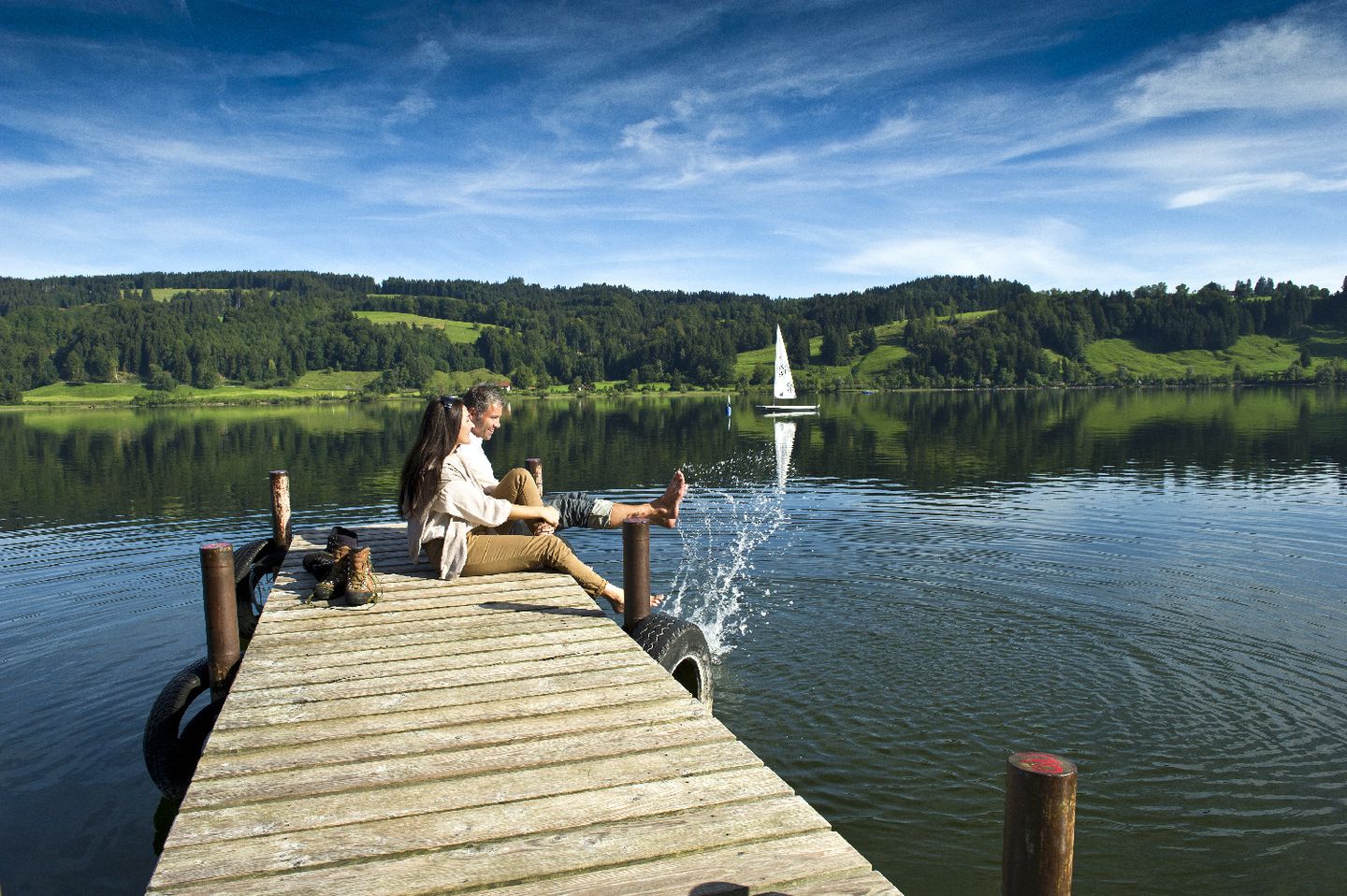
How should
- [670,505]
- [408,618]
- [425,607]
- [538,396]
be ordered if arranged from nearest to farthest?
[408,618] < [425,607] < [670,505] < [538,396]

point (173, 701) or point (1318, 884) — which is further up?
point (173, 701)

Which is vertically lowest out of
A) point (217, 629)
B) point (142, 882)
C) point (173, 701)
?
point (142, 882)

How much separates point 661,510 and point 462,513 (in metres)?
2.48

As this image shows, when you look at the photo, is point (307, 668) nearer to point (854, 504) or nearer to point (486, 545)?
point (486, 545)

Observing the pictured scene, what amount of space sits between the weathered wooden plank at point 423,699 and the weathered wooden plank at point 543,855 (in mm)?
2162

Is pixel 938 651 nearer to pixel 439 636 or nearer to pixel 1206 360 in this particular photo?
pixel 439 636

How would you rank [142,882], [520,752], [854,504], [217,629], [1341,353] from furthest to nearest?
[1341,353]
[854,504]
[217,629]
[142,882]
[520,752]

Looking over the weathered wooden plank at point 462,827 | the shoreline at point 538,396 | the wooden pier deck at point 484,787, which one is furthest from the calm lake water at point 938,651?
the shoreline at point 538,396

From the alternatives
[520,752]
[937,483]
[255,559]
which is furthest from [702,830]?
[937,483]

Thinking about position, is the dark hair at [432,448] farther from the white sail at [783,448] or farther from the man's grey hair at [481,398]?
the white sail at [783,448]

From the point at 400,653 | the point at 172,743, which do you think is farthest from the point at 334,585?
the point at 172,743

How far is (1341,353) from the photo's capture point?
188 metres

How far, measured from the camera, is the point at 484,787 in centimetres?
529

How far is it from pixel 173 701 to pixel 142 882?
219 centimetres
